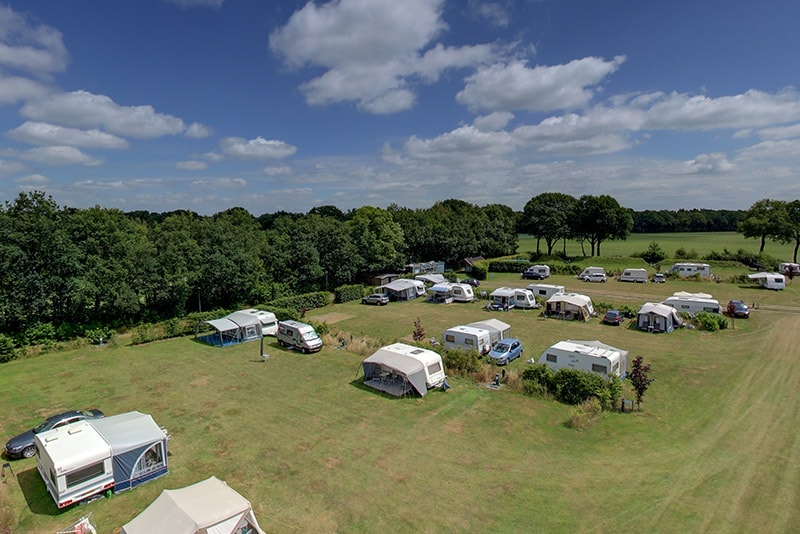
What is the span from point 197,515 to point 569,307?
28.2 m

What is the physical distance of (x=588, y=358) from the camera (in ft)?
61.2

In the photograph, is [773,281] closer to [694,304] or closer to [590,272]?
[590,272]

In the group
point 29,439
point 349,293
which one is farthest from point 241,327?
point 349,293

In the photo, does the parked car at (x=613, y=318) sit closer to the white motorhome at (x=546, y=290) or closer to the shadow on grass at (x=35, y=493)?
the white motorhome at (x=546, y=290)

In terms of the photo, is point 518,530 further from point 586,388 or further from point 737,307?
point 737,307

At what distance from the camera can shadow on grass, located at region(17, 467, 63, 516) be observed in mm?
10664

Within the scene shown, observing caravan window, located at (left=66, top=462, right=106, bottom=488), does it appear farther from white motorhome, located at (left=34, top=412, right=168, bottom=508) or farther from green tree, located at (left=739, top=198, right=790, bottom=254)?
green tree, located at (left=739, top=198, right=790, bottom=254)

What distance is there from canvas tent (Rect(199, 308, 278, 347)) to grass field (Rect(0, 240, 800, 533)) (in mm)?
1803

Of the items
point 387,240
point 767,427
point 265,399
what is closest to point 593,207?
point 387,240

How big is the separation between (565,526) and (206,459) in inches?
412

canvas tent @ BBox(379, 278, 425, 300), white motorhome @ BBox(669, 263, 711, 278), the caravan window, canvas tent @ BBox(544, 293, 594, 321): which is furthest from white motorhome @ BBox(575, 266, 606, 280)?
the caravan window

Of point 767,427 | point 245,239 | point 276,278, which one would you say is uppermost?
point 245,239

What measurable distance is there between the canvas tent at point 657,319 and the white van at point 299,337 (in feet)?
69.8

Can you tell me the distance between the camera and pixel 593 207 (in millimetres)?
62812
